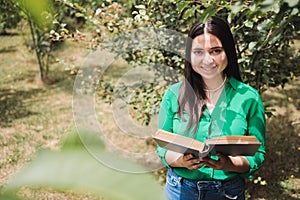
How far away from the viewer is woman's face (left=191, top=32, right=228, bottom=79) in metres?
1.76

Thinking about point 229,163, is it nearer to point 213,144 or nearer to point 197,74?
point 213,144

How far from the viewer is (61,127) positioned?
17.7 feet

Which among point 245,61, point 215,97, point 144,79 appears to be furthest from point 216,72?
point 144,79

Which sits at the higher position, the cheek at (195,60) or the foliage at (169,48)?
the cheek at (195,60)

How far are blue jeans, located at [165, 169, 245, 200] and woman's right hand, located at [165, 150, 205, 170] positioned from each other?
4.6 inches

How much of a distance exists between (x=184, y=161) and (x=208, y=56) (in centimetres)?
47

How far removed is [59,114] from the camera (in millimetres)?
5859

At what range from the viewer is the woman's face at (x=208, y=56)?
1761 millimetres

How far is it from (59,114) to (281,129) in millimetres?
3098

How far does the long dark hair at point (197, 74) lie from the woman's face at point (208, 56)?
2 cm

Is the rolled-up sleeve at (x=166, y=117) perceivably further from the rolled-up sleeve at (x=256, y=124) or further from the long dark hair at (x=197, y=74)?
the rolled-up sleeve at (x=256, y=124)

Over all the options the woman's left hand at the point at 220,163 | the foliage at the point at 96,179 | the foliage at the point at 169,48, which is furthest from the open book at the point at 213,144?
the foliage at the point at 169,48

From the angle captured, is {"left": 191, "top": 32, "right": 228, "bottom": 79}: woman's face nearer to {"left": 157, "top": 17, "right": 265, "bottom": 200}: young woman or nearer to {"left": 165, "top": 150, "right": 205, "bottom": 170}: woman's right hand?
{"left": 157, "top": 17, "right": 265, "bottom": 200}: young woman

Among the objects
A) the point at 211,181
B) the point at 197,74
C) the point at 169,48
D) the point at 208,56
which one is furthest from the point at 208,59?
the point at 169,48
